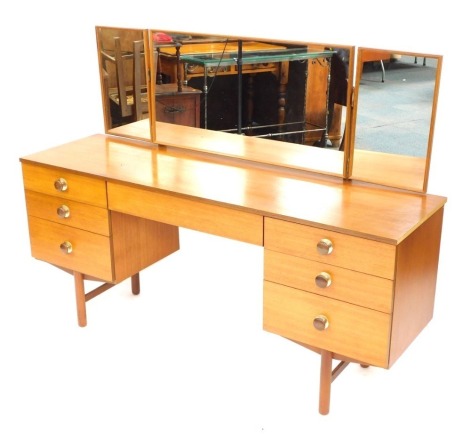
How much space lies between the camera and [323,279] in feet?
8.20

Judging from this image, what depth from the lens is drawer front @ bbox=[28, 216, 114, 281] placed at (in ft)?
10.3

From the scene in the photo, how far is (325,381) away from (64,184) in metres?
1.25

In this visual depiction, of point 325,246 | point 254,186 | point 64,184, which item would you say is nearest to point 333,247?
point 325,246

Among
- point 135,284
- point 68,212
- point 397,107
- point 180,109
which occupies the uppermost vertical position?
point 397,107

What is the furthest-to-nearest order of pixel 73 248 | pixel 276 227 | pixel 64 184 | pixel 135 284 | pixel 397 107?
pixel 135 284
pixel 73 248
pixel 64 184
pixel 397 107
pixel 276 227

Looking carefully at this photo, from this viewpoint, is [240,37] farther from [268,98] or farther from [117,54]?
[117,54]

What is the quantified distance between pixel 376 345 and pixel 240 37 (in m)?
1.24

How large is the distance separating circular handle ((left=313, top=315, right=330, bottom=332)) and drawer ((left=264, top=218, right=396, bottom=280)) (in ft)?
0.62

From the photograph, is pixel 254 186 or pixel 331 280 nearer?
pixel 331 280

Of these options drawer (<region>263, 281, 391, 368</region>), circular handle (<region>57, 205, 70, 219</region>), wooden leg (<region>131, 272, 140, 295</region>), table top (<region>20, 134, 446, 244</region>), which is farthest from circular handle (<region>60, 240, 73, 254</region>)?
drawer (<region>263, 281, 391, 368</region>)

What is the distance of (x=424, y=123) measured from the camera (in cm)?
262

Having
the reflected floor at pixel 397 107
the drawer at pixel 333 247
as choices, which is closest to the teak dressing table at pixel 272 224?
the drawer at pixel 333 247

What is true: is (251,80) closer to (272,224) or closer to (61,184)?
(272,224)

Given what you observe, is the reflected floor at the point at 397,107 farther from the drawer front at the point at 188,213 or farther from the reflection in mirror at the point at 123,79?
the reflection in mirror at the point at 123,79
